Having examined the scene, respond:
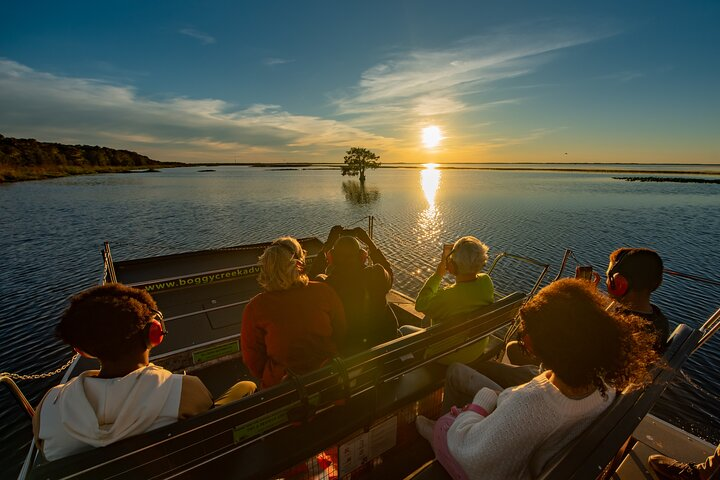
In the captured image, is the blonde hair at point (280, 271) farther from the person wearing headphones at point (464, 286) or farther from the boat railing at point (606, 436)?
the boat railing at point (606, 436)

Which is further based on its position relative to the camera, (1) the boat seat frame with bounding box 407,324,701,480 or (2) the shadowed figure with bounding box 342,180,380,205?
(2) the shadowed figure with bounding box 342,180,380,205

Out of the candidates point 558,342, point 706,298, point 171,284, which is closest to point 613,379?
point 558,342

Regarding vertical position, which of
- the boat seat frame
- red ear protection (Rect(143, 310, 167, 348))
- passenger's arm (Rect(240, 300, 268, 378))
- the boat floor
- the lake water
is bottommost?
the lake water

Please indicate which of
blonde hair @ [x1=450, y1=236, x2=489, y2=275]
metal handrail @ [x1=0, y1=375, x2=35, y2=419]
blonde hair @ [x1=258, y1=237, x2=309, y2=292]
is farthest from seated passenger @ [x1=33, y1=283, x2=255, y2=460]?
blonde hair @ [x1=450, y1=236, x2=489, y2=275]

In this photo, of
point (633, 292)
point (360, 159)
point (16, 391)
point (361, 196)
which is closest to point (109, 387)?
point (16, 391)

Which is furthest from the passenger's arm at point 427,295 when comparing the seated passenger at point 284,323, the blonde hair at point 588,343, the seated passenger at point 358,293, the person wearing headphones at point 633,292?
the blonde hair at point 588,343

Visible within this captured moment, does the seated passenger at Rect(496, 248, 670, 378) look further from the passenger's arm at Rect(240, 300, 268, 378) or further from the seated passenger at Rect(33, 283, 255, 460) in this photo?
the seated passenger at Rect(33, 283, 255, 460)

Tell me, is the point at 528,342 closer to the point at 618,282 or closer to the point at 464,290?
the point at 464,290

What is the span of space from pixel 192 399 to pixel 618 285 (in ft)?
11.8

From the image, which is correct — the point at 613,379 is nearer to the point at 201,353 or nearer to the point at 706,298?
the point at 201,353

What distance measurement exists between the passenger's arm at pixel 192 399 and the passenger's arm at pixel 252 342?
0.56 meters

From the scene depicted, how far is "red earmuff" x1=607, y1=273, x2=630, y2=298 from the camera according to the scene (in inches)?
111

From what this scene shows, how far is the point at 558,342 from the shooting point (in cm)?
154

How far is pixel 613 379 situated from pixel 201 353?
4002 mm
